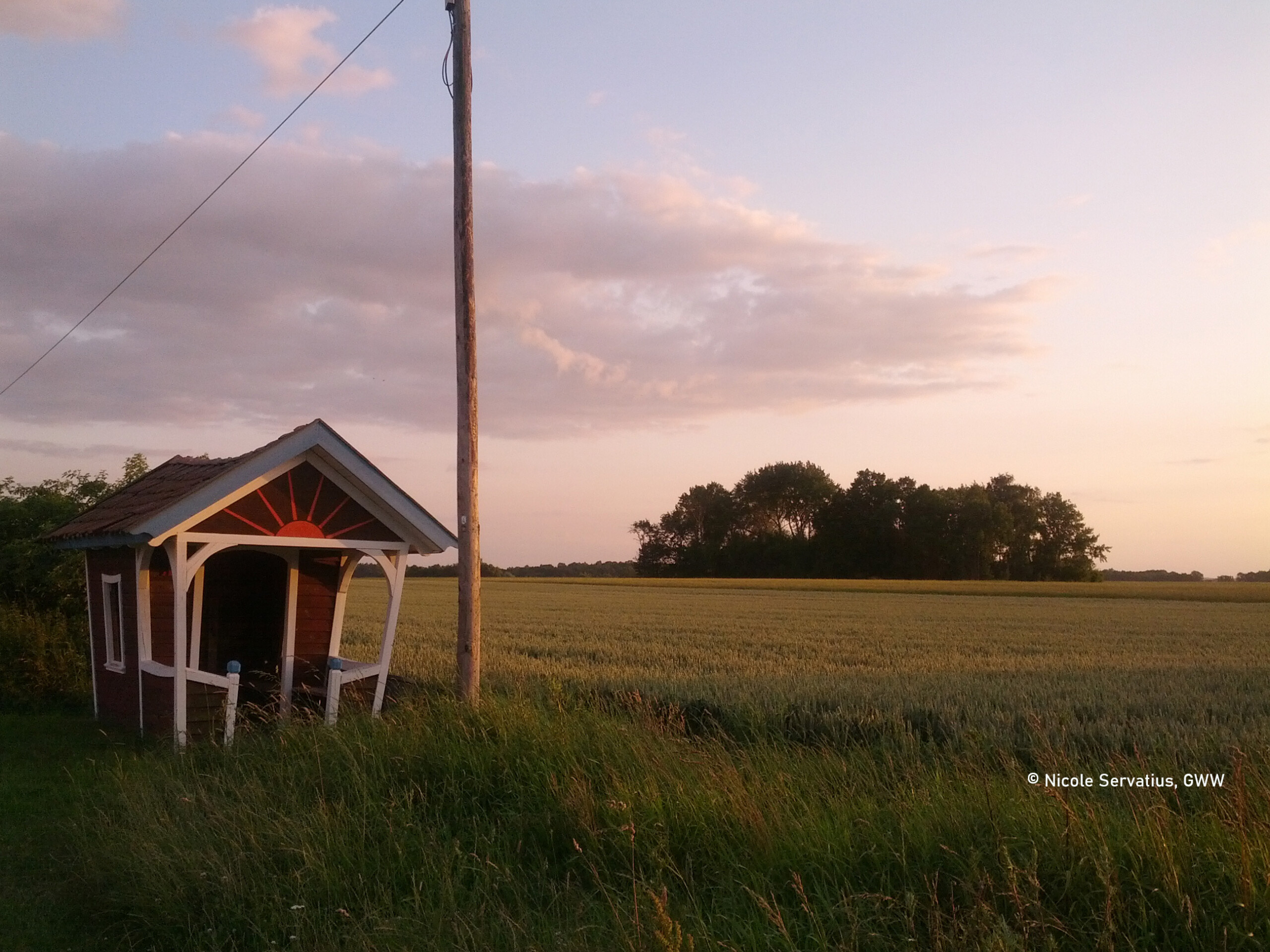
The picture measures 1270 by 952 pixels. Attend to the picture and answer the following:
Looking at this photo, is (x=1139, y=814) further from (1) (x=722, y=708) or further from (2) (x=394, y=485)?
(2) (x=394, y=485)

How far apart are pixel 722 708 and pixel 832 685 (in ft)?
8.05

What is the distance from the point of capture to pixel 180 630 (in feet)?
34.0

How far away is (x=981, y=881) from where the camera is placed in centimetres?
423

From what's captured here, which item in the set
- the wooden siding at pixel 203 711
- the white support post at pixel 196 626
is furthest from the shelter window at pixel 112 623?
the wooden siding at pixel 203 711

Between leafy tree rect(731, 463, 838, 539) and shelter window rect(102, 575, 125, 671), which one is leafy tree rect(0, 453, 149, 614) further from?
leafy tree rect(731, 463, 838, 539)

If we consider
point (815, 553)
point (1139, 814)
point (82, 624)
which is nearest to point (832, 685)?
point (1139, 814)

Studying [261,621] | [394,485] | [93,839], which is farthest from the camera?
[261,621]

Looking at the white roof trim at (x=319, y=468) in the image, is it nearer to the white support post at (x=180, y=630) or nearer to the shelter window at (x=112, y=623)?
the white support post at (x=180, y=630)

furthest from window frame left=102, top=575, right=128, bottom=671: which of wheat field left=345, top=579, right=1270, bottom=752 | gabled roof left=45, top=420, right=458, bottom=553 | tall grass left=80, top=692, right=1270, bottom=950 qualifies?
tall grass left=80, top=692, right=1270, bottom=950

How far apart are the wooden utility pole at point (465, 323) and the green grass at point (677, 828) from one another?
127cm

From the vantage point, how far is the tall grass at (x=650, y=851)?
4.23 metres

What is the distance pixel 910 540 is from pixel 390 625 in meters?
89.4

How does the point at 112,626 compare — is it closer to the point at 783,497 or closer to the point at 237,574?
the point at 237,574

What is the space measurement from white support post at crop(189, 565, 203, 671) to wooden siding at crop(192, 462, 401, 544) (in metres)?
1.56
